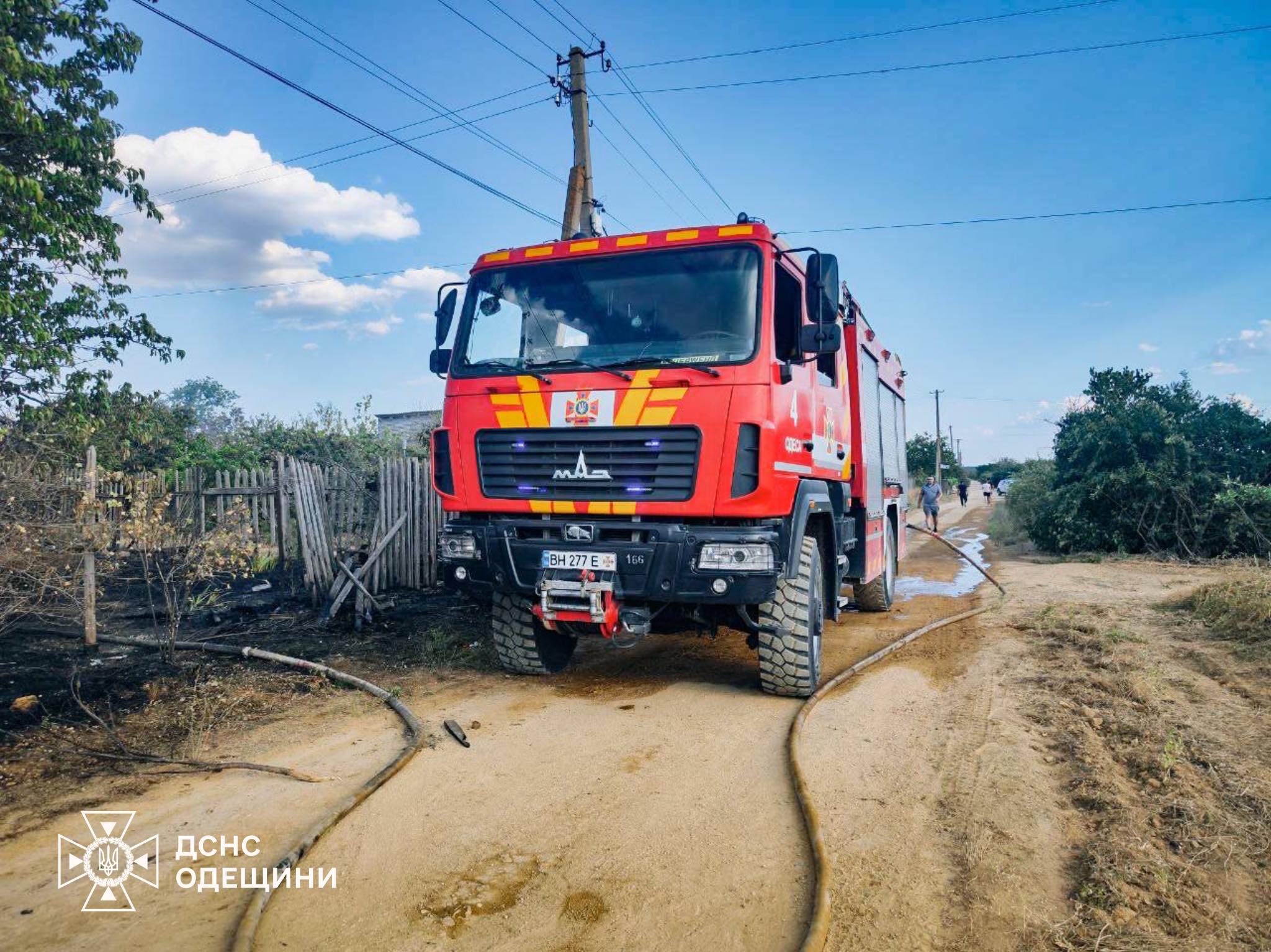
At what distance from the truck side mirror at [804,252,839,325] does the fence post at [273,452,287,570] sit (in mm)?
6050

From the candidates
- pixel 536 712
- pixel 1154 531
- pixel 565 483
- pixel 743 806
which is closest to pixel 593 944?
pixel 743 806

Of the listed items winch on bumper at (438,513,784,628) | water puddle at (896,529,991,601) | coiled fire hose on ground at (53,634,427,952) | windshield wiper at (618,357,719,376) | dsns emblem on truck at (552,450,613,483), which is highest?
windshield wiper at (618,357,719,376)

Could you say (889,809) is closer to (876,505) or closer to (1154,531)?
(876,505)

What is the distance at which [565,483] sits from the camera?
520 cm

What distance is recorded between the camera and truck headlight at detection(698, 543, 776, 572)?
479 cm

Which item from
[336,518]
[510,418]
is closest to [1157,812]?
[510,418]

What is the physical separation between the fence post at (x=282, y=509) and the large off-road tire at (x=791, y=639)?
228 inches

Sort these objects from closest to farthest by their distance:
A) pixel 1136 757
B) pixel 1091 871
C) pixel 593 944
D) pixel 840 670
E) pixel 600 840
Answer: pixel 593 944, pixel 1091 871, pixel 600 840, pixel 1136 757, pixel 840 670

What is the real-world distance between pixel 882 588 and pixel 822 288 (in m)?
5.15

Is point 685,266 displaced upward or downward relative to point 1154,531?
upward

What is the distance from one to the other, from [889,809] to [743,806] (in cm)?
69

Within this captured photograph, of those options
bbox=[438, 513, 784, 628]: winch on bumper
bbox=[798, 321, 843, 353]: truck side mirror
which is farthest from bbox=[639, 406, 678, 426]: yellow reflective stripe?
bbox=[798, 321, 843, 353]: truck side mirror

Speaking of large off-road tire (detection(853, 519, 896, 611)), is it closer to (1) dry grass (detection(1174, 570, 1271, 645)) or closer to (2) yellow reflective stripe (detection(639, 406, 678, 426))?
(1) dry grass (detection(1174, 570, 1271, 645))

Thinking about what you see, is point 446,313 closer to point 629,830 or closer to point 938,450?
point 629,830
